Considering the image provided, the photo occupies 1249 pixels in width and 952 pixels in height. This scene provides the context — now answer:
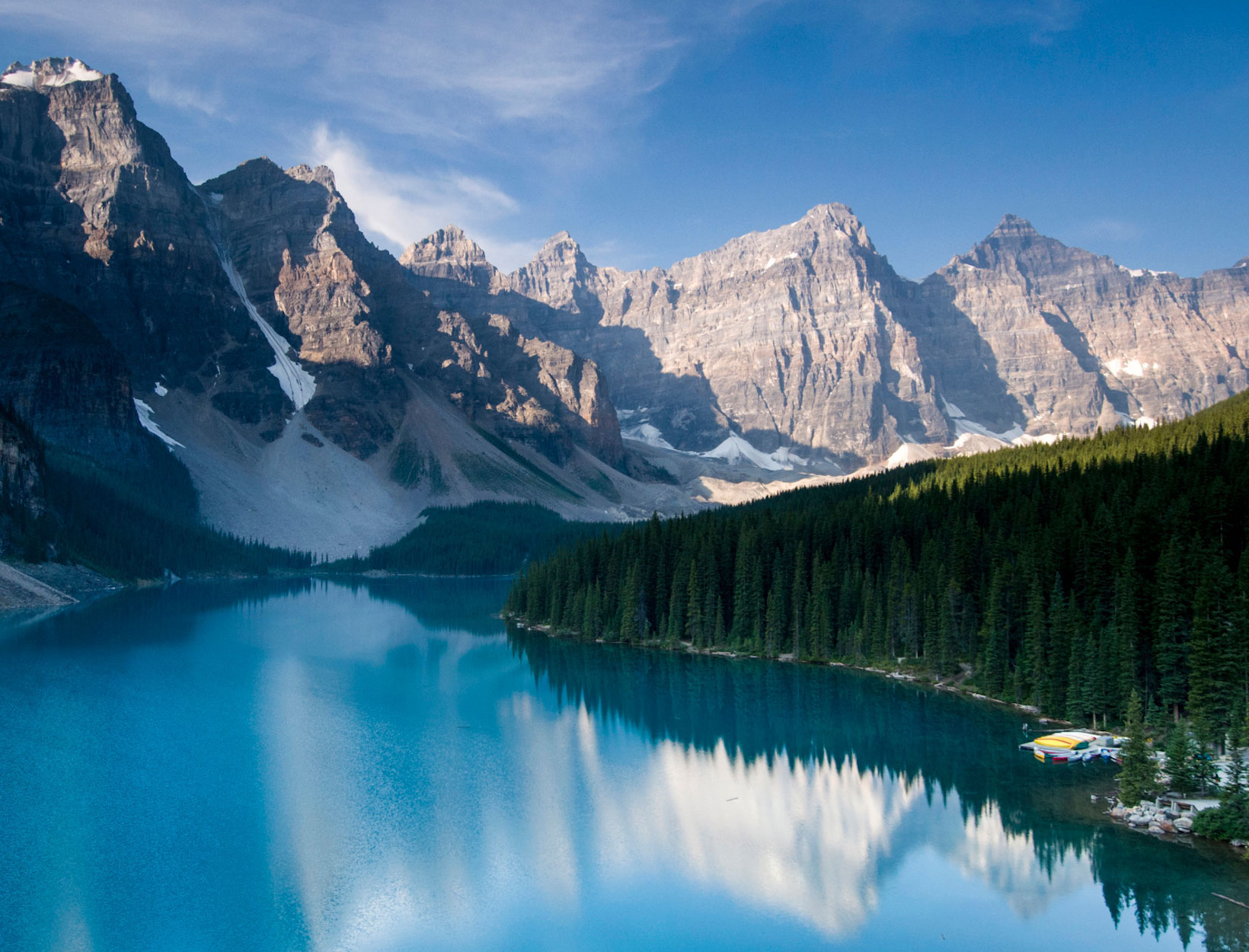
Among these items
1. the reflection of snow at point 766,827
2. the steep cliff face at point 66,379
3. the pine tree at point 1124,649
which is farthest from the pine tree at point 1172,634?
the steep cliff face at point 66,379

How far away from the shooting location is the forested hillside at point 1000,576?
46094mm

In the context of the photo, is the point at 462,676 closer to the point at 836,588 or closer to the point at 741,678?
the point at 741,678

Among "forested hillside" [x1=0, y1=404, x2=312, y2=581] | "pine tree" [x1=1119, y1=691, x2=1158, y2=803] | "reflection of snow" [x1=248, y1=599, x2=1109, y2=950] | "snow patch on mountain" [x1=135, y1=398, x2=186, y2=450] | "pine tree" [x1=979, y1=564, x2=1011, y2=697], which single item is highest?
"snow patch on mountain" [x1=135, y1=398, x2=186, y2=450]

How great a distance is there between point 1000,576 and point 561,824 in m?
34.5

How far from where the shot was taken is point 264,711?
54938 mm

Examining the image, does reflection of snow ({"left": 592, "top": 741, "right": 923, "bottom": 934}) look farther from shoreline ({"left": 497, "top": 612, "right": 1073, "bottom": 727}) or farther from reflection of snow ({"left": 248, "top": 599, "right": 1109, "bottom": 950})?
shoreline ({"left": 497, "top": 612, "right": 1073, "bottom": 727})

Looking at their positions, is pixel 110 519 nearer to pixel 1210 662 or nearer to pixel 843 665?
pixel 843 665

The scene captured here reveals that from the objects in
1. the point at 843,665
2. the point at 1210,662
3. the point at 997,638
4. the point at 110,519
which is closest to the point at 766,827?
the point at 1210,662

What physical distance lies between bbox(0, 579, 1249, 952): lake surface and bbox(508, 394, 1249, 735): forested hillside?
5.00 m

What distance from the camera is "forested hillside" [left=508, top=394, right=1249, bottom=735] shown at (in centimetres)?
4609

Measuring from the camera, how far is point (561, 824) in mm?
35500

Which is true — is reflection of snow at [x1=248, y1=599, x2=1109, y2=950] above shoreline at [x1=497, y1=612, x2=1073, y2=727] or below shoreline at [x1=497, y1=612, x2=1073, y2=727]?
below

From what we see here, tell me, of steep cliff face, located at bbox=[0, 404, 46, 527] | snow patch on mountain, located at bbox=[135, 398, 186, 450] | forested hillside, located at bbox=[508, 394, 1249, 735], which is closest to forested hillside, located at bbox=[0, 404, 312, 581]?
steep cliff face, located at bbox=[0, 404, 46, 527]

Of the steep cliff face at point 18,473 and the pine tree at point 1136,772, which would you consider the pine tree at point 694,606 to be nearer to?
the pine tree at point 1136,772
